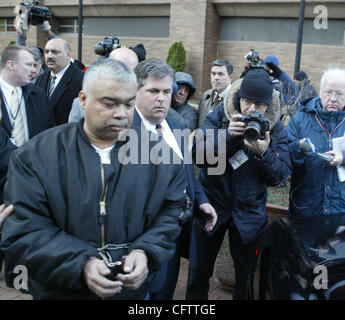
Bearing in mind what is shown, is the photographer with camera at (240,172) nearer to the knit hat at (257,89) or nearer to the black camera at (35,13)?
the knit hat at (257,89)

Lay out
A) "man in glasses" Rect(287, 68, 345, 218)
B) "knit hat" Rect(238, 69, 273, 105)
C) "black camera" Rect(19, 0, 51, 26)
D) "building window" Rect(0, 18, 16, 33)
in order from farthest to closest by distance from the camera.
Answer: "building window" Rect(0, 18, 16, 33) → "black camera" Rect(19, 0, 51, 26) → "man in glasses" Rect(287, 68, 345, 218) → "knit hat" Rect(238, 69, 273, 105)

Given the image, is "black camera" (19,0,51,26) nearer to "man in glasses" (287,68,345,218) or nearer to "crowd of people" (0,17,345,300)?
"crowd of people" (0,17,345,300)

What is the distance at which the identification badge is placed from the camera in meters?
2.84

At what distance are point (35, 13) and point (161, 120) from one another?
361 cm

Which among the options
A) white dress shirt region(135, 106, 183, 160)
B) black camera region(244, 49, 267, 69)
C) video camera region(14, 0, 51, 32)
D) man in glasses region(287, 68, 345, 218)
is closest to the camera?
white dress shirt region(135, 106, 183, 160)

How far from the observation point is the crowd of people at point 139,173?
1.66 meters

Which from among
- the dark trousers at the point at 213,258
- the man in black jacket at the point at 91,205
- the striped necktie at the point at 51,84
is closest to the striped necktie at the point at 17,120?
the striped necktie at the point at 51,84

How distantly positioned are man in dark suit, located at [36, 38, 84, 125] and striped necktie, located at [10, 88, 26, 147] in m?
0.58

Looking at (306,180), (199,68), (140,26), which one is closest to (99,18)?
(140,26)

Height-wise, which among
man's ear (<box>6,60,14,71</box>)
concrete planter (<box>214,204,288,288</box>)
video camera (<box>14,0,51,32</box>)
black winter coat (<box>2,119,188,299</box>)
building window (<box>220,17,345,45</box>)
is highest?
building window (<box>220,17,345,45</box>)

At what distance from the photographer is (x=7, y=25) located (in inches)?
819

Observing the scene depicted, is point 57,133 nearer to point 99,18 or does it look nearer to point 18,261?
point 18,261

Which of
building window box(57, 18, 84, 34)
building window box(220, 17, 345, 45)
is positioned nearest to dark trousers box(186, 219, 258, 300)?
building window box(220, 17, 345, 45)

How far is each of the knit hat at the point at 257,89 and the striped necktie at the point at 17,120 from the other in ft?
6.65
